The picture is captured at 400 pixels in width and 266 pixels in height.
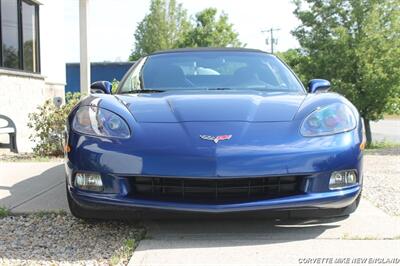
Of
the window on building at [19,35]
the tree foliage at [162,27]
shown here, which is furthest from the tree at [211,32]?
the window on building at [19,35]

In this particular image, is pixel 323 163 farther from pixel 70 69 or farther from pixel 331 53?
pixel 70 69

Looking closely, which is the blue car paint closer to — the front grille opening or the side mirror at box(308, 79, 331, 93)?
the front grille opening

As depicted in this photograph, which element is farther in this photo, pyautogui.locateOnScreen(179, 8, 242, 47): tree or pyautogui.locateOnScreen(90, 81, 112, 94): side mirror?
pyautogui.locateOnScreen(179, 8, 242, 47): tree

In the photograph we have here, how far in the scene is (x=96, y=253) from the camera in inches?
120

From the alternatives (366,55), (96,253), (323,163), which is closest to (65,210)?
(96,253)

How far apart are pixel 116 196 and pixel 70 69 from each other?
2525cm

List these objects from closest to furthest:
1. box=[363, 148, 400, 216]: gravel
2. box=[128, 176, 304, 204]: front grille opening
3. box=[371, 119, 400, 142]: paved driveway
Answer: box=[128, 176, 304, 204]: front grille opening → box=[363, 148, 400, 216]: gravel → box=[371, 119, 400, 142]: paved driveway

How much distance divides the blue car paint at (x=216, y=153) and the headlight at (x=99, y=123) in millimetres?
46

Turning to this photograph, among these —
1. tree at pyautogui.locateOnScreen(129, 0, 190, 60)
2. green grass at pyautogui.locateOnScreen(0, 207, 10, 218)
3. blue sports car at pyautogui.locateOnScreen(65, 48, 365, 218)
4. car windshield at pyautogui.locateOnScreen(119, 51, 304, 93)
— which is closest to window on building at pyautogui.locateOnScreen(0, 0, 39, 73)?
car windshield at pyautogui.locateOnScreen(119, 51, 304, 93)

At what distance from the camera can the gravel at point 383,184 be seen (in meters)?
4.34

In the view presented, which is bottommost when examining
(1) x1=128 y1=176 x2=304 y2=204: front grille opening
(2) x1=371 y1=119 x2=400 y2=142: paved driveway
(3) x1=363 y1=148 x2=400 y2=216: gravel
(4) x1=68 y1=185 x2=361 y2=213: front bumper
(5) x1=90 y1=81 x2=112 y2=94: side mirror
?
(2) x1=371 y1=119 x2=400 y2=142: paved driveway

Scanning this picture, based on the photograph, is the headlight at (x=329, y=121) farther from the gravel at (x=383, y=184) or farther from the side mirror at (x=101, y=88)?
the side mirror at (x=101, y=88)

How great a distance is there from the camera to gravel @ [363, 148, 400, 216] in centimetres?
434

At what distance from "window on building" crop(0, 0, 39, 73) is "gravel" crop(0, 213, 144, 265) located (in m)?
7.17
